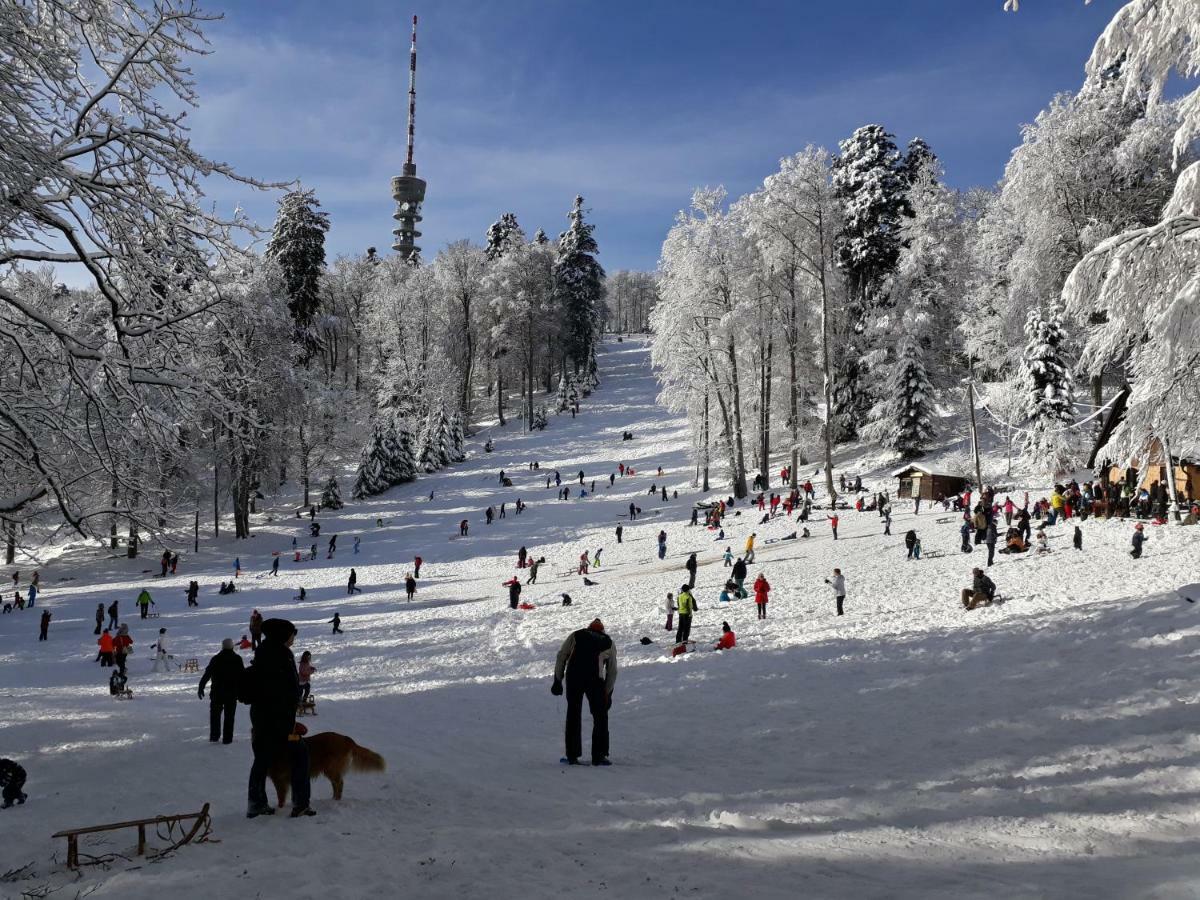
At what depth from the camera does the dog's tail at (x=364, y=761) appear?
6.42 metres

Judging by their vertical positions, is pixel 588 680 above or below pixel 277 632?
below

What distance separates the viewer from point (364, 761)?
6469mm

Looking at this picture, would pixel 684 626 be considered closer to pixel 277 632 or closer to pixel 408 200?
pixel 277 632

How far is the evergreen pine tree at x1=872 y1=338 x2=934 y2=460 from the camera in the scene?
34.4 m

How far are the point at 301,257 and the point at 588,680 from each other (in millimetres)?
45686

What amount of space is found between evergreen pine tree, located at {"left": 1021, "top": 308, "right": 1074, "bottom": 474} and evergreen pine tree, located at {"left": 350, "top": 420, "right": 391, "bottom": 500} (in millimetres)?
34832

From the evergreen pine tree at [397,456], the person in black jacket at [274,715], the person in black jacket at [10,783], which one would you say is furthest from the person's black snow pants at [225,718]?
the evergreen pine tree at [397,456]

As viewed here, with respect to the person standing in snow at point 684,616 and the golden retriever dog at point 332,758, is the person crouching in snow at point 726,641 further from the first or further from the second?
the golden retriever dog at point 332,758

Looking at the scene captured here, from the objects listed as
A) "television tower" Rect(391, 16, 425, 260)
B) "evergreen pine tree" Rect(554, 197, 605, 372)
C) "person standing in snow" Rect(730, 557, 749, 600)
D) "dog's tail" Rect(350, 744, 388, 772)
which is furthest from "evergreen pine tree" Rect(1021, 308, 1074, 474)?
"television tower" Rect(391, 16, 425, 260)

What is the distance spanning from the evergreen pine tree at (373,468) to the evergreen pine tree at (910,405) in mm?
29389

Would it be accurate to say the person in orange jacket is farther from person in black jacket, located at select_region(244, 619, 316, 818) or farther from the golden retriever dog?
person in black jacket, located at select_region(244, 619, 316, 818)

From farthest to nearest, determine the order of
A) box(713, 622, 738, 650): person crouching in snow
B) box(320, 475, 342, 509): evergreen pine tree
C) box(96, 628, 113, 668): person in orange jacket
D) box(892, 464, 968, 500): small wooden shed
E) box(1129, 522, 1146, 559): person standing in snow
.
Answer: box(320, 475, 342, 509): evergreen pine tree
box(892, 464, 968, 500): small wooden shed
box(96, 628, 113, 668): person in orange jacket
box(1129, 522, 1146, 559): person standing in snow
box(713, 622, 738, 650): person crouching in snow

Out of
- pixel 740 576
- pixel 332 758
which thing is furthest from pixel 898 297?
pixel 332 758

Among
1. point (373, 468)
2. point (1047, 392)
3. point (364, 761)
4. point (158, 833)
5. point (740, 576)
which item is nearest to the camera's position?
point (158, 833)
